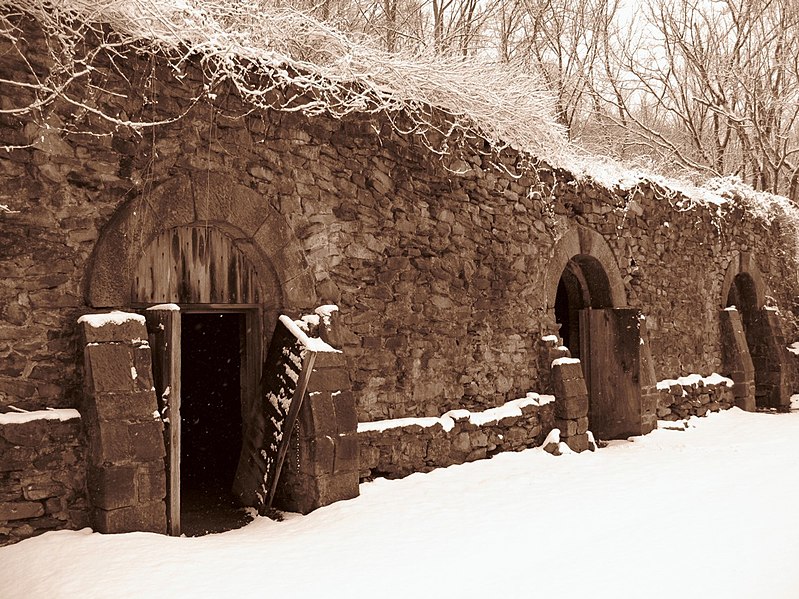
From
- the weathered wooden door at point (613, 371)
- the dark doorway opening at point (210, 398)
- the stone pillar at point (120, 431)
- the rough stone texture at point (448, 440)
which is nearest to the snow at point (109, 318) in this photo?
the stone pillar at point (120, 431)

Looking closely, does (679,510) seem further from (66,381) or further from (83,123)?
(83,123)

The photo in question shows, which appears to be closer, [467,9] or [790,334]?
[790,334]

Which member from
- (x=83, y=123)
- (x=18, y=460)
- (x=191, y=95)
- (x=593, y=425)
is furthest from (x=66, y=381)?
(x=593, y=425)

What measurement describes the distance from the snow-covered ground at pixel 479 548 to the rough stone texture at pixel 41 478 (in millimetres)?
130

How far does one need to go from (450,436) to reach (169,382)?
2.81 m

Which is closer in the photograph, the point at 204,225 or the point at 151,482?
the point at 151,482

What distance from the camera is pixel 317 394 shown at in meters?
4.95

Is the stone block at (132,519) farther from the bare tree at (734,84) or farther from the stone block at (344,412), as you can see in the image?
the bare tree at (734,84)

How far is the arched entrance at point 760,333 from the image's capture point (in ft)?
39.7

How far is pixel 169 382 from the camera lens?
438cm

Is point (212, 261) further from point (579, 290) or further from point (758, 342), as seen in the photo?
point (758, 342)

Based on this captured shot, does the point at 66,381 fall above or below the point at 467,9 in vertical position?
below

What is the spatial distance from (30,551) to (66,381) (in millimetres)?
965


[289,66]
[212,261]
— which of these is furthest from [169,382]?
[289,66]
